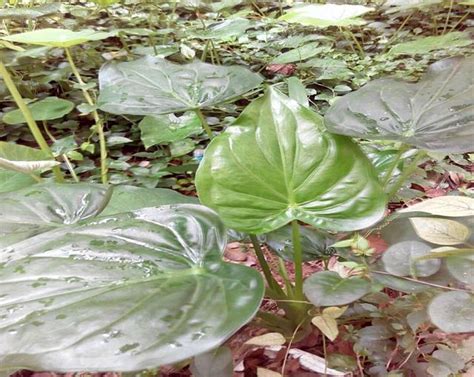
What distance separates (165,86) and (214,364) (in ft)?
1.68

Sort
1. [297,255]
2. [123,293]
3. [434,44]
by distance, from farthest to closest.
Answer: [434,44]
[297,255]
[123,293]

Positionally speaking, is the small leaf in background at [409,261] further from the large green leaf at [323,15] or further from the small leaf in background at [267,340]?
the large green leaf at [323,15]

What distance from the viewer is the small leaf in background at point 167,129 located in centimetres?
125

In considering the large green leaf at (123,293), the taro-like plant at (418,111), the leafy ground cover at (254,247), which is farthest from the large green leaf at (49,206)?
the taro-like plant at (418,111)

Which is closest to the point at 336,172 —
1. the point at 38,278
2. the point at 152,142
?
the point at 38,278

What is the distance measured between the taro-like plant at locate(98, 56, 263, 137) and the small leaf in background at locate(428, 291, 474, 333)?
0.47 metres

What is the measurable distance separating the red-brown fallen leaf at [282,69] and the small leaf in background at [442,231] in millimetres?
1458

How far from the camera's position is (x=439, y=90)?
717mm

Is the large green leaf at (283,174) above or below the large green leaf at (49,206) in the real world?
above

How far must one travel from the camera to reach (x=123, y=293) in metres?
0.45

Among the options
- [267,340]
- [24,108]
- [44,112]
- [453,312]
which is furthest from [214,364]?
[44,112]

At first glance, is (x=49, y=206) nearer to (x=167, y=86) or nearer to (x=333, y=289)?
(x=167, y=86)

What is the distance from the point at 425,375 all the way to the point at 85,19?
1.86 m

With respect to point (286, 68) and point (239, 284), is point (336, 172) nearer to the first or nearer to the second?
point (239, 284)
